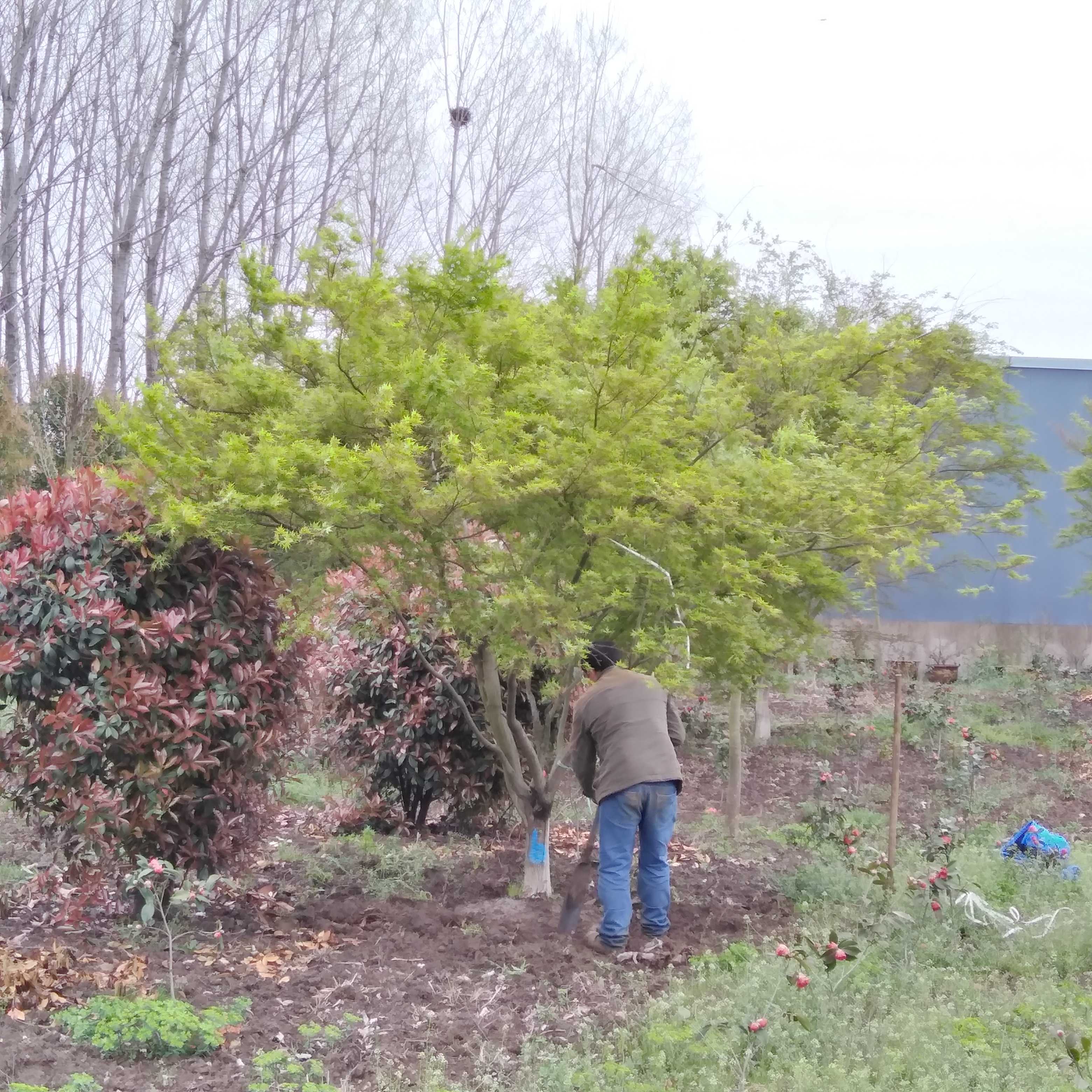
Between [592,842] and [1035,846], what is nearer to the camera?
[592,842]

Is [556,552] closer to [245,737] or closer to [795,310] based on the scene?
[245,737]

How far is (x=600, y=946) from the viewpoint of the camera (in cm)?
538

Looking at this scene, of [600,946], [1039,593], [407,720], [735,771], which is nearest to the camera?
[600,946]

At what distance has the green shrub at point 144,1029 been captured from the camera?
147 inches

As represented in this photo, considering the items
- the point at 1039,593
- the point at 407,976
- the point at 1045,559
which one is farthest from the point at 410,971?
the point at 1045,559

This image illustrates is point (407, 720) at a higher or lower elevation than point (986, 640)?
lower

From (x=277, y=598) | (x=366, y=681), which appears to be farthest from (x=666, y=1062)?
(x=366, y=681)

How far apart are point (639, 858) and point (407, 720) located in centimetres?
226

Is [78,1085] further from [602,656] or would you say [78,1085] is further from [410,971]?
[602,656]

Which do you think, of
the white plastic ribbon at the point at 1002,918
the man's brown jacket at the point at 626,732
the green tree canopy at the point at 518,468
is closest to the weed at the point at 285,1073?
the green tree canopy at the point at 518,468

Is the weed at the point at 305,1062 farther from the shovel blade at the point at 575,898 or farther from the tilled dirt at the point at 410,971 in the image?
the shovel blade at the point at 575,898

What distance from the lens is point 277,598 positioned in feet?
18.4

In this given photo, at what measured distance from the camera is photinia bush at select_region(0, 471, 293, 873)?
4918 mm

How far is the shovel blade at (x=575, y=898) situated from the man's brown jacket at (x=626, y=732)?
1.15 ft
